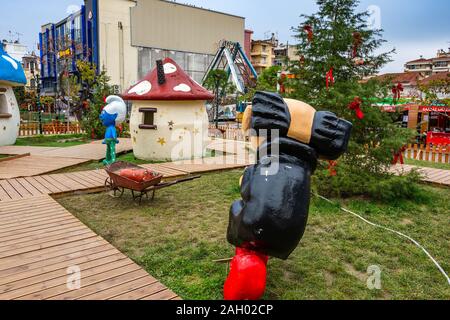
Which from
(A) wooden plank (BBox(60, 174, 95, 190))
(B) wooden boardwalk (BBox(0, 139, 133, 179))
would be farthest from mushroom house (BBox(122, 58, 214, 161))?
(A) wooden plank (BBox(60, 174, 95, 190))

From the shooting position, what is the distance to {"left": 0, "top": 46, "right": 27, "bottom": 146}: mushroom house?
12.7 m

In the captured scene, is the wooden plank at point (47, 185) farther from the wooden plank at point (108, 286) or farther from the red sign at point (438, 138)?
the red sign at point (438, 138)

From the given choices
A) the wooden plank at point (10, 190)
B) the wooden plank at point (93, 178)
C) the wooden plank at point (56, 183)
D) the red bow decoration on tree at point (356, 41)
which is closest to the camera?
the red bow decoration on tree at point (356, 41)

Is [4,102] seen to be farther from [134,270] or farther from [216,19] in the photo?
[216,19]

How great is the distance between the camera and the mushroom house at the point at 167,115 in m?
10.2

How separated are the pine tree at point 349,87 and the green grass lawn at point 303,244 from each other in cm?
57

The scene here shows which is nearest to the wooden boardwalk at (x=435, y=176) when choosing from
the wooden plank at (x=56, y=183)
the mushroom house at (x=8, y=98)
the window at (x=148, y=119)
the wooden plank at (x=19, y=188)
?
the window at (x=148, y=119)

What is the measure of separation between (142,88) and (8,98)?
6.20 metres

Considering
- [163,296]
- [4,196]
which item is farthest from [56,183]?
[163,296]

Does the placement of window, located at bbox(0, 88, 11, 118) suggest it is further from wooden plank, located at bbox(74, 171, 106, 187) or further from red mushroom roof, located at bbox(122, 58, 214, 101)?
wooden plank, located at bbox(74, 171, 106, 187)

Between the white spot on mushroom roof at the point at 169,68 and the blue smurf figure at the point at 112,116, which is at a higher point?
the white spot on mushroom roof at the point at 169,68

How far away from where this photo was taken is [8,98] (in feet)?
44.0

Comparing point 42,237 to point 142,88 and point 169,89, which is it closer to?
point 169,89

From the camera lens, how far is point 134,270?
145 inches
